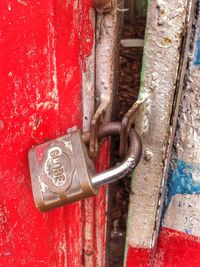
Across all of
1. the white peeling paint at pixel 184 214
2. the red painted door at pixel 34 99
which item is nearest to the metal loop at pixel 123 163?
the red painted door at pixel 34 99

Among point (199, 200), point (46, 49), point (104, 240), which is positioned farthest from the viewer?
point (104, 240)

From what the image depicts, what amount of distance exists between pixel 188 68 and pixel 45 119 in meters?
0.31

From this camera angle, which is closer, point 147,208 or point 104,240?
point 147,208

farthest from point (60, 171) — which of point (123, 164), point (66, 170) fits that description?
point (123, 164)

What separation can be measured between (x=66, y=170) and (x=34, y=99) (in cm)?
14

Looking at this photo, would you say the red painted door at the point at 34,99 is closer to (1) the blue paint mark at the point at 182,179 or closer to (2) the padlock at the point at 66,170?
(2) the padlock at the point at 66,170

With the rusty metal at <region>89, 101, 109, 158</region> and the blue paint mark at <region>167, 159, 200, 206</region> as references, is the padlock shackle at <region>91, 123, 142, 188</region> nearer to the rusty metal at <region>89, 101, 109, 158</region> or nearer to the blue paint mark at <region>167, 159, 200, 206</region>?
the rusty metal at <region>89, 101, 109, 158</region>

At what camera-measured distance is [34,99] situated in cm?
64

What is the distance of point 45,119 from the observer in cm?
68

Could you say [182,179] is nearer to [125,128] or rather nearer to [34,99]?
[125,128]

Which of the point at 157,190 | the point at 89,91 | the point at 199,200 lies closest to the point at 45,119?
the point at 89,91

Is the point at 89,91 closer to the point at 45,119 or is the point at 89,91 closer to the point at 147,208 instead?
the point at 45,119

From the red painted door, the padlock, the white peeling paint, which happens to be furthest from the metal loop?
the white peeling paint

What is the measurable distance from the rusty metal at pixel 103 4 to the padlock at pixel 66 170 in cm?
22
